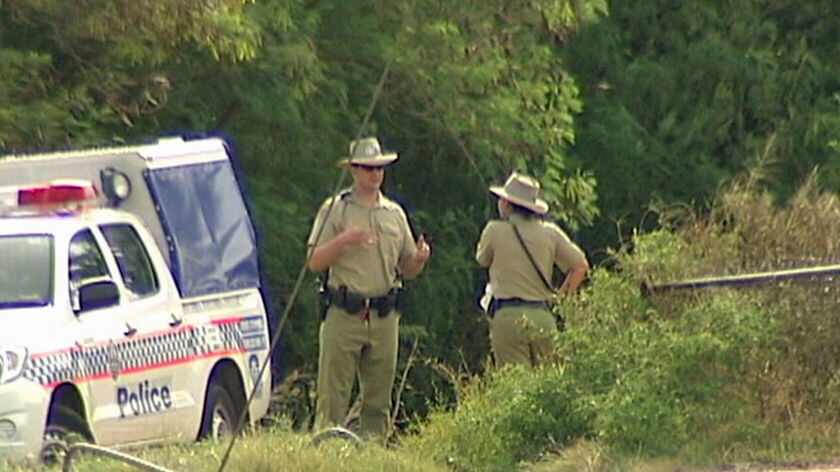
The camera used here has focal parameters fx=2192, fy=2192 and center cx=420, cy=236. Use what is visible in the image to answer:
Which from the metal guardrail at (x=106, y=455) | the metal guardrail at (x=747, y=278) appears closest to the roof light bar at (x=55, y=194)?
the metal guardrail at (x=747, y=278)

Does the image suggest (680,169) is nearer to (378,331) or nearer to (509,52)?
(509,52)

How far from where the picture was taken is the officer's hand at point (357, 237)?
11.5 meters

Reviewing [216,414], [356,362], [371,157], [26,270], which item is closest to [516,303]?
[356,362]

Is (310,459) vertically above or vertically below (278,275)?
above

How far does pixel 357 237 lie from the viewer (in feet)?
37.7

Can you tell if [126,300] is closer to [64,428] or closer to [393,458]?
[64,428]

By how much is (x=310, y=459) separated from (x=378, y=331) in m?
3.54

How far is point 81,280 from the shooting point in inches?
445

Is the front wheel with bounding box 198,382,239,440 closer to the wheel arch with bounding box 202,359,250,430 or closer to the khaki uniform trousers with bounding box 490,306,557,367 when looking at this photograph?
the wheel arch with bounding box 202,359,250,430

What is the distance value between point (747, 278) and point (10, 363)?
3.45m

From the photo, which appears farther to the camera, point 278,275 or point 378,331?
point 278,275

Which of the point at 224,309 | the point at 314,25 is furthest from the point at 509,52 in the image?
the point at 224,309

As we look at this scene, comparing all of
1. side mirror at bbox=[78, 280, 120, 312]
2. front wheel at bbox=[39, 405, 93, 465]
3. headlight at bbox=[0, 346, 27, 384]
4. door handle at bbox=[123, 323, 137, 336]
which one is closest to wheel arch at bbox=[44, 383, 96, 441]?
front wheel at bbox=[39, 405, 93, 465]

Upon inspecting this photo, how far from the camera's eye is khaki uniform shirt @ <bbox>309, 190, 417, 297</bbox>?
11742 millimetres
